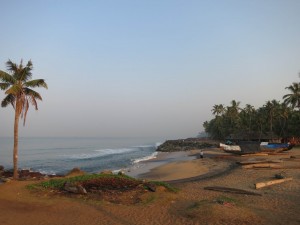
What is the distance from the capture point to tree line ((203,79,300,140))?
58562 mm

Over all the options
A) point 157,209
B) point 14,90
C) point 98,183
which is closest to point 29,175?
point 14,90

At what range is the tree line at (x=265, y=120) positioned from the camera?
2306 inches

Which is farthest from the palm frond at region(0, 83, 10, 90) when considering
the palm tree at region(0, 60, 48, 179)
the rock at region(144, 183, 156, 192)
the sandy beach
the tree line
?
the tree line

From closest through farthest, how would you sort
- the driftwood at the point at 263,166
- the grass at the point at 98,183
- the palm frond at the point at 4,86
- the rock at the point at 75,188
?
1. the rock at the point at 75,188
2. the grass at the point at 98,183
3. the palm frond at the point at 4,86
4. the driftwood at the point at 263,166

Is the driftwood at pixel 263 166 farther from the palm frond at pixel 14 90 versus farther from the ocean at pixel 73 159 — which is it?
the palm frond at pixel 14 90

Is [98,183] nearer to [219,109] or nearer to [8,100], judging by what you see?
[8,100]

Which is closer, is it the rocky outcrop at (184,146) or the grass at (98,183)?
the grass at (98,183)

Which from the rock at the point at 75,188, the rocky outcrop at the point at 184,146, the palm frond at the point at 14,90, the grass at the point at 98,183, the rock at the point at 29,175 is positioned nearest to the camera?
the rock at the point at 75,188

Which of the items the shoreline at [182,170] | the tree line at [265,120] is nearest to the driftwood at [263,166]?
the shoreline at [182,170]

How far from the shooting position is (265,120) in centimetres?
6794

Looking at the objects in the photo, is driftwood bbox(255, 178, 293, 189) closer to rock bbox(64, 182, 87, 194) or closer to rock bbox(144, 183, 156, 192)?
rock bbox(144, 183, 156, 192)

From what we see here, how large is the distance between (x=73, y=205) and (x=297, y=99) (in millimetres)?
57847

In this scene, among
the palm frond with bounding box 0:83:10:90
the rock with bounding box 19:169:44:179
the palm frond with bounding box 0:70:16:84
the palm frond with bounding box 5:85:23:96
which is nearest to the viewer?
the palm frond with bounding box 5:85:23:96

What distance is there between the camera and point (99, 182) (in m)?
15.7
